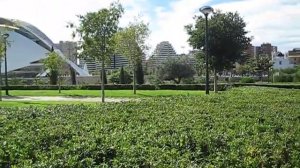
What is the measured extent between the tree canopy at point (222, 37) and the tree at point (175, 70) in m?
25.2

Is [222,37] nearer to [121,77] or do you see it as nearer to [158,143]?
[121,77]

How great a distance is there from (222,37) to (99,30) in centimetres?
987

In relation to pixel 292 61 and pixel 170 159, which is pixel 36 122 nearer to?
pixel 170 159

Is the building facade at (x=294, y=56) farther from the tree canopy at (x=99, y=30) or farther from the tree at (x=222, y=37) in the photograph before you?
the tree canopy at (x=99, y=30)

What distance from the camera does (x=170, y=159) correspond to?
14.7ft

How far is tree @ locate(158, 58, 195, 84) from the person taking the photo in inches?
2370

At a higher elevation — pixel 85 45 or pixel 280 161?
pixel 85 45

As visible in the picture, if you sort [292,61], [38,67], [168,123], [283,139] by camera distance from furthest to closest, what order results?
[292,61] → [38,67] → [168,123] → [283,139]

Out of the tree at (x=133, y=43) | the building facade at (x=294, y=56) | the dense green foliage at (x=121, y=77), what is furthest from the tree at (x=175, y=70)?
the building facade at (x=294, y=56)

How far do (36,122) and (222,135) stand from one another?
373cm

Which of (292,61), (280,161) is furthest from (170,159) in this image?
(292,61)

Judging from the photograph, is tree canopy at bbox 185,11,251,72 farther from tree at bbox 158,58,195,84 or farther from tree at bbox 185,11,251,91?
tree at bbox 158,58,195,84

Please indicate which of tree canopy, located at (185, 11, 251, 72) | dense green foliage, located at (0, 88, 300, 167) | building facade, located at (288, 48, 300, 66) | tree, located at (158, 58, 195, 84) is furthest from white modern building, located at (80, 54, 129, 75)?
building facade, located at (288, 48, 300, 66)

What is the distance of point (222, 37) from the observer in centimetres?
3350
